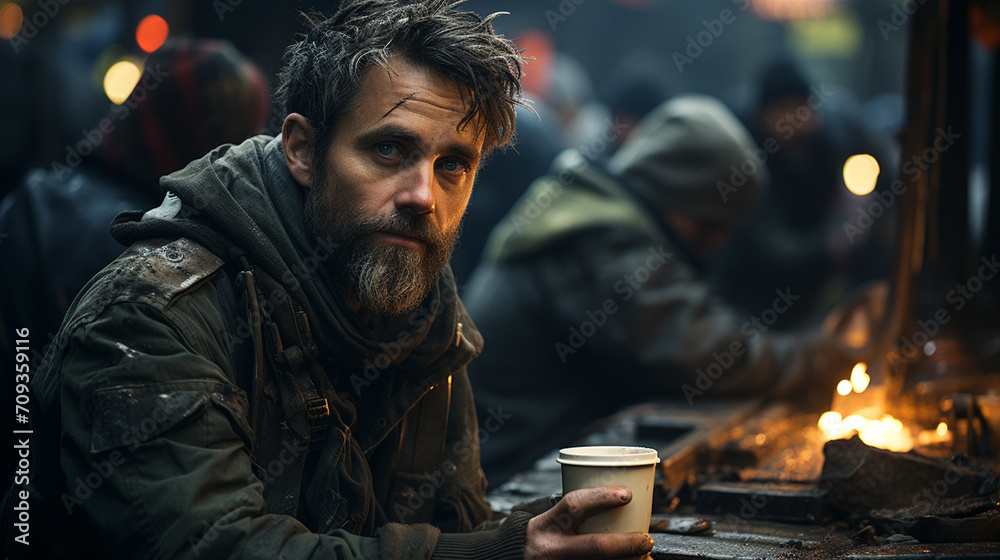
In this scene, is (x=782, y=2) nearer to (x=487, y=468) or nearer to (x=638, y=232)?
(x=638, y=232)

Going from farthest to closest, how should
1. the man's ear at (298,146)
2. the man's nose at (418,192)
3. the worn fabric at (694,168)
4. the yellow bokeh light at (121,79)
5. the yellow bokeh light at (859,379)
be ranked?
the yellow bokeh light at (121,79)
the worn fabric at (694,168)
the yellow bokeh light at (859,379)
the man's ear at (298,146)
the man's nose at (418,192)

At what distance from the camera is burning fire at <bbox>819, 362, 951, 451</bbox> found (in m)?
3.08

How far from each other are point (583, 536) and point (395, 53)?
1.24 meters

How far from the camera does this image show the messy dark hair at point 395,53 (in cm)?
208

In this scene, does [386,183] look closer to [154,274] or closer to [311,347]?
[311,347]

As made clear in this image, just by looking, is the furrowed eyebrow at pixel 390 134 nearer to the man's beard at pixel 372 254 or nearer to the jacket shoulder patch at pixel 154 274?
the man's beard at pixel 372 254

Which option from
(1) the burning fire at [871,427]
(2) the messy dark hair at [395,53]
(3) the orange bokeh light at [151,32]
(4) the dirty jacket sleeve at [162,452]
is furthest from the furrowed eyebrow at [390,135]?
(3) the orange bokeh light at [151,32]

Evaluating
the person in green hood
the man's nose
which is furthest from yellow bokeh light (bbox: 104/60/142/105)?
the man's nose

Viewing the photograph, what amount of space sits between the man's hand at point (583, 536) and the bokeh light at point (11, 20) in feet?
17.8

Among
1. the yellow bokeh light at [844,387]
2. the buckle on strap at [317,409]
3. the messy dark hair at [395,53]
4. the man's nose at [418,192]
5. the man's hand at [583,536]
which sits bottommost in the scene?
the yellow bokeh light at [844,387]

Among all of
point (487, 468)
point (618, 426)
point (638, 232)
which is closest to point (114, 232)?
point (618, 426)

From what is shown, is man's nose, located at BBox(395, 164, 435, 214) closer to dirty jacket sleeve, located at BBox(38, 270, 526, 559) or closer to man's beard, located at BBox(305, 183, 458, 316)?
man's beard, located at BBox(305, 183, 458, 316)

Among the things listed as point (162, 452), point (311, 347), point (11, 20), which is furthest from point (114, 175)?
point (11, 20)

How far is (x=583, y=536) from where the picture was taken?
166cm
